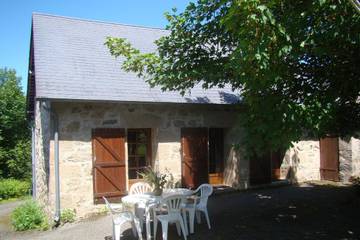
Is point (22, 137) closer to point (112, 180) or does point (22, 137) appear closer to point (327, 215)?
point (112, 180)

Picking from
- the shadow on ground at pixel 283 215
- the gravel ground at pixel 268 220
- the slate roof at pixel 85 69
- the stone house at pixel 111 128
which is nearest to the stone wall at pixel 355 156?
the stone house at pixel 111 128

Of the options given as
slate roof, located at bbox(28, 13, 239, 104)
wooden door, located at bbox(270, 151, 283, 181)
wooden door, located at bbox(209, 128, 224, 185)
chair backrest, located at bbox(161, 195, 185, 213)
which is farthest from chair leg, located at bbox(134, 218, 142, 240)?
wooden door, located at bbox(270, 151, 283, 181)

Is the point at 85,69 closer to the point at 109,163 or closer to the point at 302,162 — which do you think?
the point at 109,163

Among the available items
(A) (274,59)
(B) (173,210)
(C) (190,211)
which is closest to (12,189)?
(C) (190,211)

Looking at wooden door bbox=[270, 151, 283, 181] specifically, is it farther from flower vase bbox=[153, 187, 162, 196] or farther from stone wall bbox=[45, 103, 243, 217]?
flower vase bbox=[153, 187, 162, 196]

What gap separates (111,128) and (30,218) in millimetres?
2477

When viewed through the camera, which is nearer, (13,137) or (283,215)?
(283,215)

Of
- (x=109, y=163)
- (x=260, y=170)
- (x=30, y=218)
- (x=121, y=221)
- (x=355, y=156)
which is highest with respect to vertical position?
(x=109, y=163)

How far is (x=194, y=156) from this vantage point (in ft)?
29.6

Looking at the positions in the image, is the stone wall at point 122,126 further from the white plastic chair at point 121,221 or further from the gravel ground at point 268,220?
the white plastic chair at point 121,221

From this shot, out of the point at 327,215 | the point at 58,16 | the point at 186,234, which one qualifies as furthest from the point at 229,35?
the point at 58,16

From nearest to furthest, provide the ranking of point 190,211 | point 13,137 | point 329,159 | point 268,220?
point 190,211, point 268,220, point 329,159, point 13,137

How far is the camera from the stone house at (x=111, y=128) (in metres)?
7.46

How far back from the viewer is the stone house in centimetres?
746
